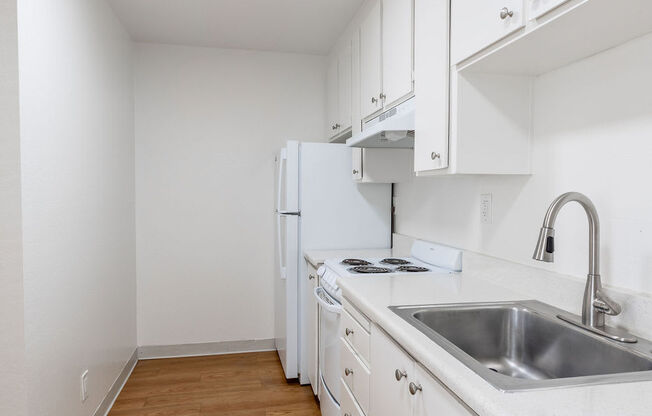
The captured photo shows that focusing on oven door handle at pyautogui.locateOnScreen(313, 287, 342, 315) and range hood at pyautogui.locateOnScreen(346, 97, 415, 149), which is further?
oven door handle at pyautogui.locateOnScreen(313, 287, 342, 315)

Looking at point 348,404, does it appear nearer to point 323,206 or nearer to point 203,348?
point 323,206

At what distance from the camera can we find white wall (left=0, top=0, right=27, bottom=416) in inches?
60.8

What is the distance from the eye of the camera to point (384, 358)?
129 centimetres

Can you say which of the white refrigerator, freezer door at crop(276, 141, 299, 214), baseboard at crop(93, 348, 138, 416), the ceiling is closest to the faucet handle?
the white refrigerator

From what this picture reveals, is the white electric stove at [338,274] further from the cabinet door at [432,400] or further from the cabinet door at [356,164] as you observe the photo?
the cabinet door at [432,400]

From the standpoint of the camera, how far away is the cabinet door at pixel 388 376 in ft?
3.74

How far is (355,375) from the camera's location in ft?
5.27

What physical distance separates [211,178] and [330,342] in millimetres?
1877

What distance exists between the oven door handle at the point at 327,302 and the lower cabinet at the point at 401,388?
57 cm

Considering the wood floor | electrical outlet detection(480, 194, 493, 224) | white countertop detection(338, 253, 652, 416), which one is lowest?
the wood floor

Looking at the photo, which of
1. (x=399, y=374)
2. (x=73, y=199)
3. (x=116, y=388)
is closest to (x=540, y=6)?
(x=399, y=374)

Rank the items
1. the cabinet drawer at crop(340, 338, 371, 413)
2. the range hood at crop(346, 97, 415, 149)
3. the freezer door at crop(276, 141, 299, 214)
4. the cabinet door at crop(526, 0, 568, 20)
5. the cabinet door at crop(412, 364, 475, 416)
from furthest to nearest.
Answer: the freezer door at crop(276, 141, 299, 214)
the range hood at crop(346, 97, 415, 149)
the cabinet drawer at crop(340, 338, 371, 413)
the cabinet door at crop(526, 0, 568, 20)
the cabinet door at crop(412, 364, 475, 416)

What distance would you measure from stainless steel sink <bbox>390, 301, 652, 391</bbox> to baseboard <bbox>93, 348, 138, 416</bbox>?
2.08 metres

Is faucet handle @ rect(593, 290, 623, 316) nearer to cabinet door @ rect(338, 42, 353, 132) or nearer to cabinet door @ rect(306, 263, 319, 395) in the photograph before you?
cabinet door @ rect(306, 263, 319, 395)
